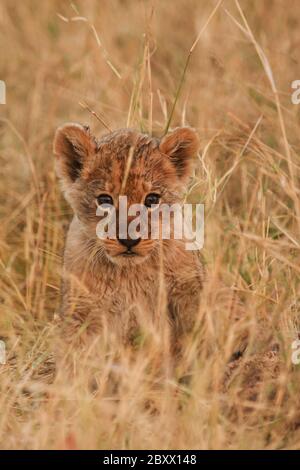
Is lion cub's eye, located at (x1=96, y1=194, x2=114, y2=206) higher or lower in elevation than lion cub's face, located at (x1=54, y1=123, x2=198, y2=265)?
lower

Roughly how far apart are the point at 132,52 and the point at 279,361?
5.09 metres

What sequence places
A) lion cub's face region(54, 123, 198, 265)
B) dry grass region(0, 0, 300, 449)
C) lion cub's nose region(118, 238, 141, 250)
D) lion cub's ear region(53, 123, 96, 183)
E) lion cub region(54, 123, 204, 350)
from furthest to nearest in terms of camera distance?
lion cub's ear region(53, 123, 96, 183) < lion cub region(54, 123, 204, 350) < lion cub's face region(54, 123, 198, 265) < lion cub's nose region(118, 238, 141, 250) < dry grass region(0, 0, 300, 449)

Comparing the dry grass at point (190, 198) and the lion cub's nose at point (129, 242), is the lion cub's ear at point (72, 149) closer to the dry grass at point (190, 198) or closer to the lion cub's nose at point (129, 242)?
the lion cub's nose at point (129, 242)

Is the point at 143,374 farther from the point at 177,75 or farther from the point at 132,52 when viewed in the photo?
the point at 132,52

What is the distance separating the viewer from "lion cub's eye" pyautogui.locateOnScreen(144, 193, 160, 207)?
5137 millimetres

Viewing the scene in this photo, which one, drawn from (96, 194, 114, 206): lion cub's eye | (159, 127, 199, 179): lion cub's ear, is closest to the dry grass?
(159, 127, 199, 179): lion cub's ear

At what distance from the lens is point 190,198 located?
6.20 metres

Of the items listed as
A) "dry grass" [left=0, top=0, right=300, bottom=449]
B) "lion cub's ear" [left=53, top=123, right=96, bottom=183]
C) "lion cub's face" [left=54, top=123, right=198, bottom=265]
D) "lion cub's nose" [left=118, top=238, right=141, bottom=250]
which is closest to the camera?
"dry grass" [left=0, top=0, right=300, bottom=449]

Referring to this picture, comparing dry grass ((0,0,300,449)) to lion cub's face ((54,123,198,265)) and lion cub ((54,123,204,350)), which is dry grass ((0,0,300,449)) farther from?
lion cub's face ((54,123,198,265))

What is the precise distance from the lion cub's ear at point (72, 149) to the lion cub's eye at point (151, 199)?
15.4 inches

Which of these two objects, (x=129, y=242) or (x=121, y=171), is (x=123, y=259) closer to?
(x=129, y=242)

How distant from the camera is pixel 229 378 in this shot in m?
4.89

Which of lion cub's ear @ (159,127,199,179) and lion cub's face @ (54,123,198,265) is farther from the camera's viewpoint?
lion cub's ear @ (159,127,199,179)
